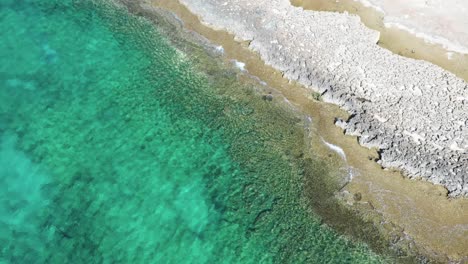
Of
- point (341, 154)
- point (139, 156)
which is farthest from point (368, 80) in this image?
point (139, 156)

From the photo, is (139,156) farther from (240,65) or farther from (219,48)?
(219,48)

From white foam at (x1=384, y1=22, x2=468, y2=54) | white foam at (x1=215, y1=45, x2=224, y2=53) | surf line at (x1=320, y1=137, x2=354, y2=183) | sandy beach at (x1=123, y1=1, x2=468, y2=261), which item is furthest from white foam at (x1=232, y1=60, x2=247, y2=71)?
white foam at (x1=384, y1=22, x2=468, y2=54)

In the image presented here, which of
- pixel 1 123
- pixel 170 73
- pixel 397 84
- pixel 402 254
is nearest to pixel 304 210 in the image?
pixel 402 254

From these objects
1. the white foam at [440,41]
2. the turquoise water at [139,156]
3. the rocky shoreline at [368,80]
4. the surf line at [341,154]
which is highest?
the white foam at [440,41]

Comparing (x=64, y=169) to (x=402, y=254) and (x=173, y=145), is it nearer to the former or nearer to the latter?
(x=173, y=145)

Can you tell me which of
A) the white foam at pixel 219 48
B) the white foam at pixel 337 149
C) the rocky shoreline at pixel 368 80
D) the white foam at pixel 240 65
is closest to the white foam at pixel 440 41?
the rocky shoreline at pixel 368 80

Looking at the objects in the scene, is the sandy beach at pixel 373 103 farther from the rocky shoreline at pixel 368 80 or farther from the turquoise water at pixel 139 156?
the turquoise water at pixel 139 156
